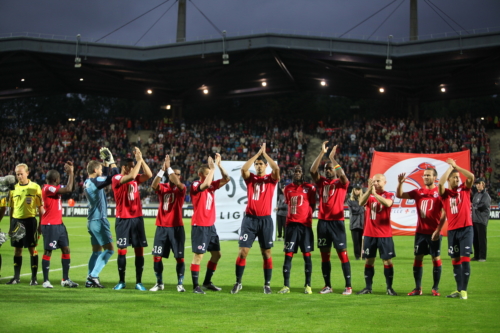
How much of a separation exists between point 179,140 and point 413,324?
128ft

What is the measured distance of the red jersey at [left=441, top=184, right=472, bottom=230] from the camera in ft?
29.9

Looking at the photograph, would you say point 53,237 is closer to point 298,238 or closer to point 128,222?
point 128,222

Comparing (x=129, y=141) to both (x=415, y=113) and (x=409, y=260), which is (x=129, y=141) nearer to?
(x=415, y=113)

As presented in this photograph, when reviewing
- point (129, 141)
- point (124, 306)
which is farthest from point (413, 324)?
point (129, 141)

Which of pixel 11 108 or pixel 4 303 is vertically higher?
pixel 11 108

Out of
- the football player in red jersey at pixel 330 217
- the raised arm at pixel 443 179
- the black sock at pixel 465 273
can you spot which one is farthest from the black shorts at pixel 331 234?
the black sock at pixel 465 273

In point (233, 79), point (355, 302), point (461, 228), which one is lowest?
point (355, 302)

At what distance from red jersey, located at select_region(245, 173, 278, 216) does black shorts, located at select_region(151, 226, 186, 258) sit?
4.37 feet

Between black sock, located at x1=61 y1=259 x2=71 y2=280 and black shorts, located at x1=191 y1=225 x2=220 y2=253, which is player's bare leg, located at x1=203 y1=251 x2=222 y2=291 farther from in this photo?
black sock, located at x1=61 y1=259 x2=71 y2=280

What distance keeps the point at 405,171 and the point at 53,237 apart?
13.6 meters

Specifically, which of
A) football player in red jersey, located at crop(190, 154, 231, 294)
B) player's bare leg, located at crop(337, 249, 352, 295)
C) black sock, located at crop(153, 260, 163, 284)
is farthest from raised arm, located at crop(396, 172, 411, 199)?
black sock, located at crop(153, 260, 163, 284)

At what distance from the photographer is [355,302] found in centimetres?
854

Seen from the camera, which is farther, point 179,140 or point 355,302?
point 179,140

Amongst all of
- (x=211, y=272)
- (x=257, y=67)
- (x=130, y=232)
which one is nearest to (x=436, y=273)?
(x=211, y=272)
